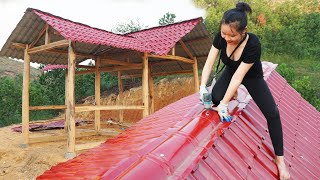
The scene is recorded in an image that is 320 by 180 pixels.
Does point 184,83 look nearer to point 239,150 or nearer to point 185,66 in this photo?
point 185,66

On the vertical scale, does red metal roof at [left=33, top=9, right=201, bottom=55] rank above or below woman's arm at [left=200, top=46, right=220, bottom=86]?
above

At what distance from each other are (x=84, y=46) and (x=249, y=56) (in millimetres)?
8478

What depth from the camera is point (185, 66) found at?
13.1 meters

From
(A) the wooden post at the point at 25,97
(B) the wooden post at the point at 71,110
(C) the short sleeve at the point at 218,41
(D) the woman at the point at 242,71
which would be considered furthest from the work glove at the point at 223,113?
(A) the wooden post at the point at 25,97

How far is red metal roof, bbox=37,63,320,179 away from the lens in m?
1.44

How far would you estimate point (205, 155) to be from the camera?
168 cm

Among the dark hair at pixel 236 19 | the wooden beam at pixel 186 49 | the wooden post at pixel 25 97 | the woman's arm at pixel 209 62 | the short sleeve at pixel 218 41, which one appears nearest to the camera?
the dark hair at pixel 236 19

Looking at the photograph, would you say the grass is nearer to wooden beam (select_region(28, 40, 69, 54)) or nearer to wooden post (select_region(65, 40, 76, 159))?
wooden post (select_region(65, 40, 76, 159))

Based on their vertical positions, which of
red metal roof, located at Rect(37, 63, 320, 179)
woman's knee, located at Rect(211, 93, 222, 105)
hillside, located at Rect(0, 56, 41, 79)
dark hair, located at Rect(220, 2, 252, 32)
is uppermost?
hillside, located at Rect(0, 56, 41, 79)

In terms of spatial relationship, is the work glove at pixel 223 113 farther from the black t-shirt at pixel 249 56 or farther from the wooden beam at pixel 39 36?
the wooden beam at pixel 39 36

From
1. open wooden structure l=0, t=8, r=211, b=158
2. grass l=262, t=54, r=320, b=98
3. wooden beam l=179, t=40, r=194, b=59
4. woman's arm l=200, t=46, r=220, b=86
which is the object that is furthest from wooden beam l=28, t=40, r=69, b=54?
grass l=262, t=54, r=320, b=98

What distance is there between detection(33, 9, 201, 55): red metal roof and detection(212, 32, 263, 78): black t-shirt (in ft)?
17.3

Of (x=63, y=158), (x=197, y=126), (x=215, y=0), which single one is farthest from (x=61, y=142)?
(x=215, y=0)

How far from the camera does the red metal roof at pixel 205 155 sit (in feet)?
4.72
